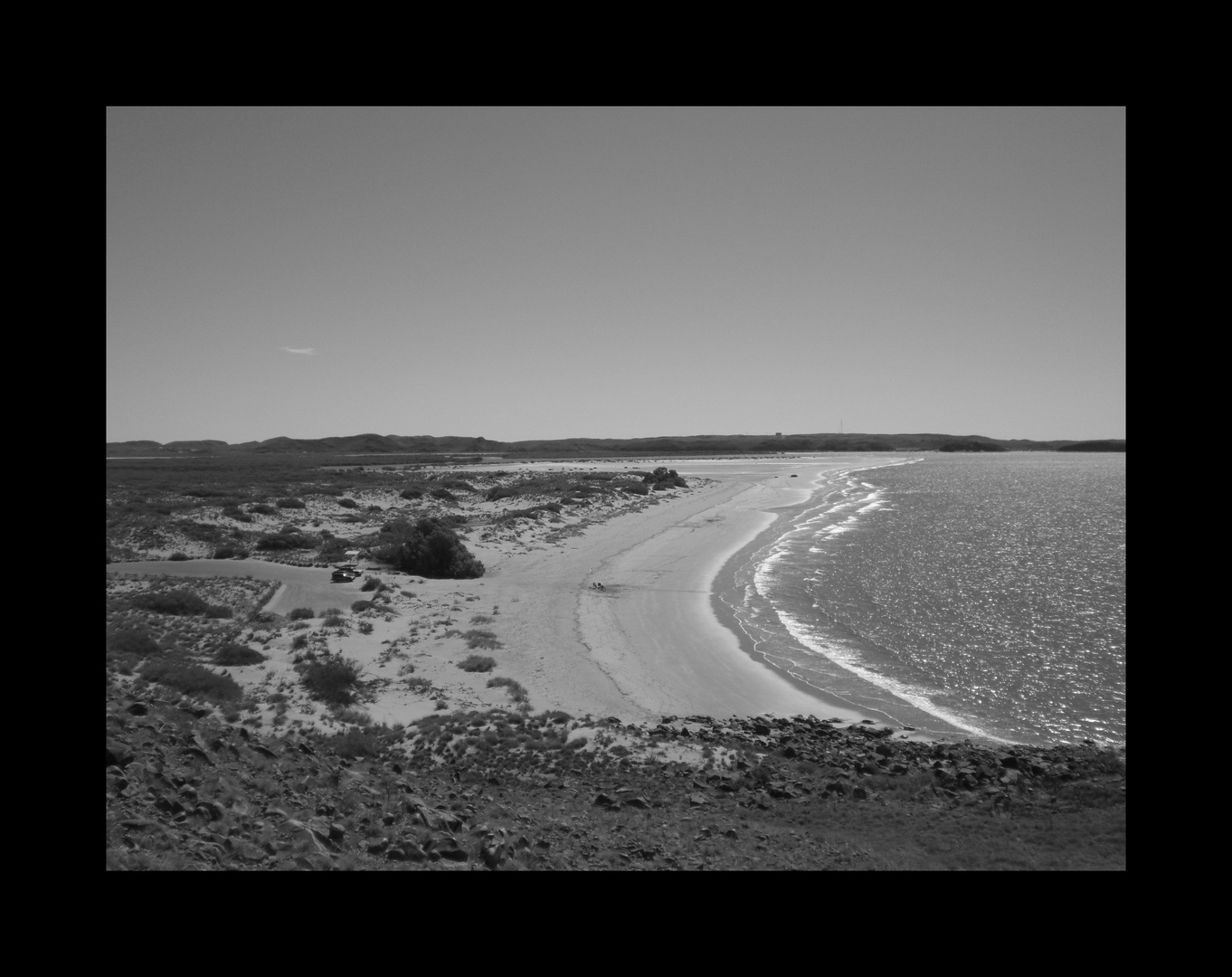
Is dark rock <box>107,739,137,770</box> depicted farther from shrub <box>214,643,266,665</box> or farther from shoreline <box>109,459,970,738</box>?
shrub <box>214,643,266,665</box>

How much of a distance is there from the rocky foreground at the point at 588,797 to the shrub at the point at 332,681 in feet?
5.63

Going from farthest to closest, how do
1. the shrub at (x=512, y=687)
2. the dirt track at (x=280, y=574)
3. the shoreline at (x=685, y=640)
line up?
the dirt track at (x=280, y=574) → the shoreline at (x=685, y=640) → the shrub at (x=512, y=687)

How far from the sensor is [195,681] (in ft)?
37.4

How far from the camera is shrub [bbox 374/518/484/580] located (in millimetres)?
22281

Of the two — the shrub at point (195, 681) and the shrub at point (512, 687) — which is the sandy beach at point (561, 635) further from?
the shrub at point (195, 681)

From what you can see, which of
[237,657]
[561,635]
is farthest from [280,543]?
[561,635]

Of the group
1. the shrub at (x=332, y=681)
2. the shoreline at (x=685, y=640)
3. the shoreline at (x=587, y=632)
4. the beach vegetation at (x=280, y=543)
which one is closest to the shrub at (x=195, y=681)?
the shoreline at (x=587, y=632)

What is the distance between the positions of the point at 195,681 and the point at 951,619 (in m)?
19.4

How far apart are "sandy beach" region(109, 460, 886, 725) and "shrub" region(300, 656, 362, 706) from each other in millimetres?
408

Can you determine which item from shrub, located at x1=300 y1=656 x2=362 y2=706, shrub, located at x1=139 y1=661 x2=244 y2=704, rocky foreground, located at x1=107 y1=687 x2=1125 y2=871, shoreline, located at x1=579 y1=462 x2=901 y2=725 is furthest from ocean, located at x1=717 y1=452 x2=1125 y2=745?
shrub, located at x1=139 y1=661 x2=244 y2=704

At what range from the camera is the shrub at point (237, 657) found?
42.6 feet

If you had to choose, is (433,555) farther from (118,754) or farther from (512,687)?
(118,754)
